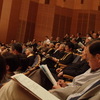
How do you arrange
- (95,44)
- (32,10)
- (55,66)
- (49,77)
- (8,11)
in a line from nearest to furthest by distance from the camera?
(95,44), (49,77), (55,66), (8,11), (32,10)

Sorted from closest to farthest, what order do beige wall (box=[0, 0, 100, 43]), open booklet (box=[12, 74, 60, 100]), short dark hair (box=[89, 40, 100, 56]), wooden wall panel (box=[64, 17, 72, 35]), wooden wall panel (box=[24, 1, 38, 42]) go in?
open booklet (box=[12, 74, 60, 100])
short dark hair (box=[89, 40, 100, 56])
beige wall (box=[0, 0, 100, 43])
wooden wall panel (box=[24, 1, 38, 42])
wooden wall panel (box=[64, 17, 72, 35])

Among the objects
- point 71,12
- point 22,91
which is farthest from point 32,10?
point 22,91

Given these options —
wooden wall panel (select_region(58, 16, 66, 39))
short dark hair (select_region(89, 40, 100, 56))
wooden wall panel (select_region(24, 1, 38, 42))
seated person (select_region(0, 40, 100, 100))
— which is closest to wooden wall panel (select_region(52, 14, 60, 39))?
wooden wall panel (select_region(58, 16, 66, 39))

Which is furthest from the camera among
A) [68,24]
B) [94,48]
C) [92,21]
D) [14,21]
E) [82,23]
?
[68,24]

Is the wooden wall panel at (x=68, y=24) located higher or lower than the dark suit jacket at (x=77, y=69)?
higher

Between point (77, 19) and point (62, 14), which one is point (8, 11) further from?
point (77, 19)

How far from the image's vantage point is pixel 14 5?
9664 millimetres

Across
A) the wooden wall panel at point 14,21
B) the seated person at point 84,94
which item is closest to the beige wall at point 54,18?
the wooden wall panel at point 14,21

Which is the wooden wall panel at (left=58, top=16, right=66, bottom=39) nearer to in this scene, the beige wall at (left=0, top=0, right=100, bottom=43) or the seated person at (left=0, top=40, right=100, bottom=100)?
the beige wall at (left=0, top=0, right=100, bottom=43)

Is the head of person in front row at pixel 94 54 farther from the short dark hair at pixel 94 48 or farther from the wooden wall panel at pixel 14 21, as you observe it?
the wooden wall panel at pixel 14 21

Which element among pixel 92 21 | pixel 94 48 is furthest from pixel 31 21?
pixel 94 48

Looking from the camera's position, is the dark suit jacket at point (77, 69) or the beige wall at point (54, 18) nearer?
the dark suit jacket at point (77, 69)

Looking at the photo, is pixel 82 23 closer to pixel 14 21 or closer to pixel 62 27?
pixel 62 27

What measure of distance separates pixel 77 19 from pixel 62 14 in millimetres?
1184
